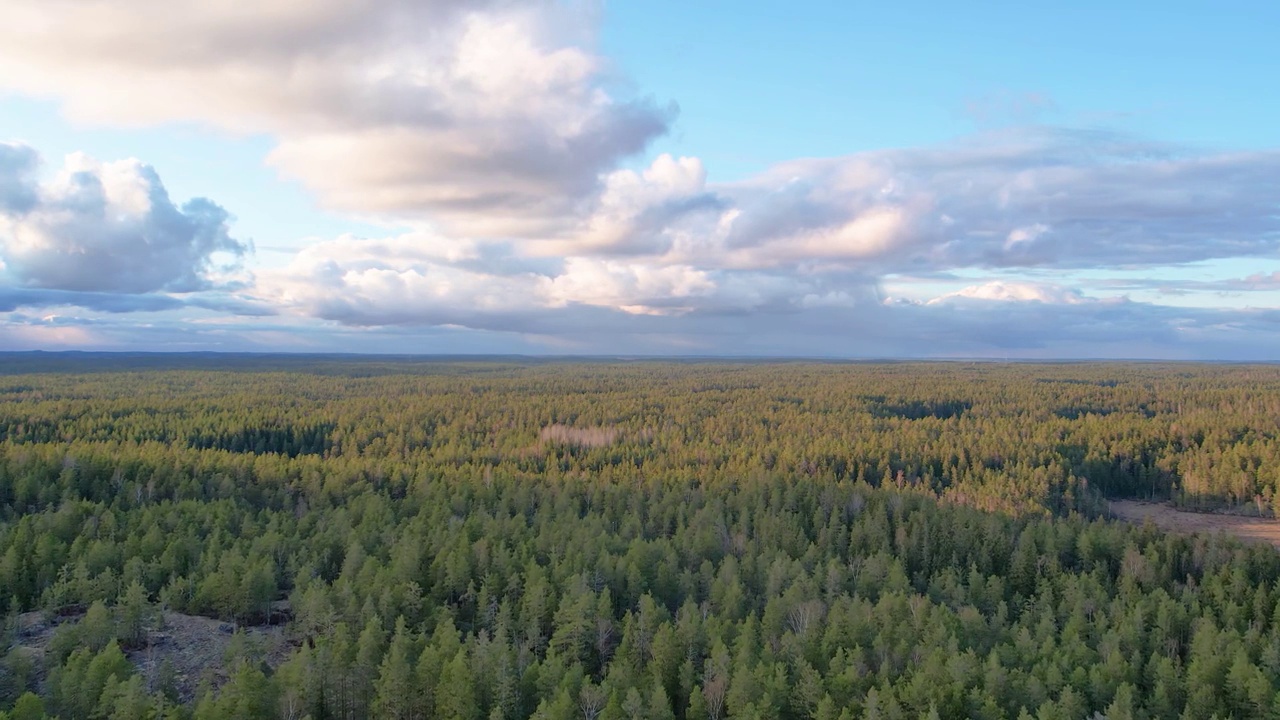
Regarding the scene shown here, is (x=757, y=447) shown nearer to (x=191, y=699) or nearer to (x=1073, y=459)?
(x=1073, y=459)

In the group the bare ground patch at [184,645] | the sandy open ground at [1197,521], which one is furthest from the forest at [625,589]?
the sandy open ground at [1197,521]

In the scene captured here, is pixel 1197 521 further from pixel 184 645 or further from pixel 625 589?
pixel 184 645

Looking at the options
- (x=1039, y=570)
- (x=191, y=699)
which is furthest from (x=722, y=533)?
(x=191, y=699)

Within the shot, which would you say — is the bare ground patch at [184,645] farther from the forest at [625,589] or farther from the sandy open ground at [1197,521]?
the sandy open ground at [1197,521]

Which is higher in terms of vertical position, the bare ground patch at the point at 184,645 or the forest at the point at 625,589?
the forest at the point at 625,589

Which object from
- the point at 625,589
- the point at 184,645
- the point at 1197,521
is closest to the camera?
the point at 184,645

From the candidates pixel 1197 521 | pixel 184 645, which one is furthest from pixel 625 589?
pixel 1197 521
